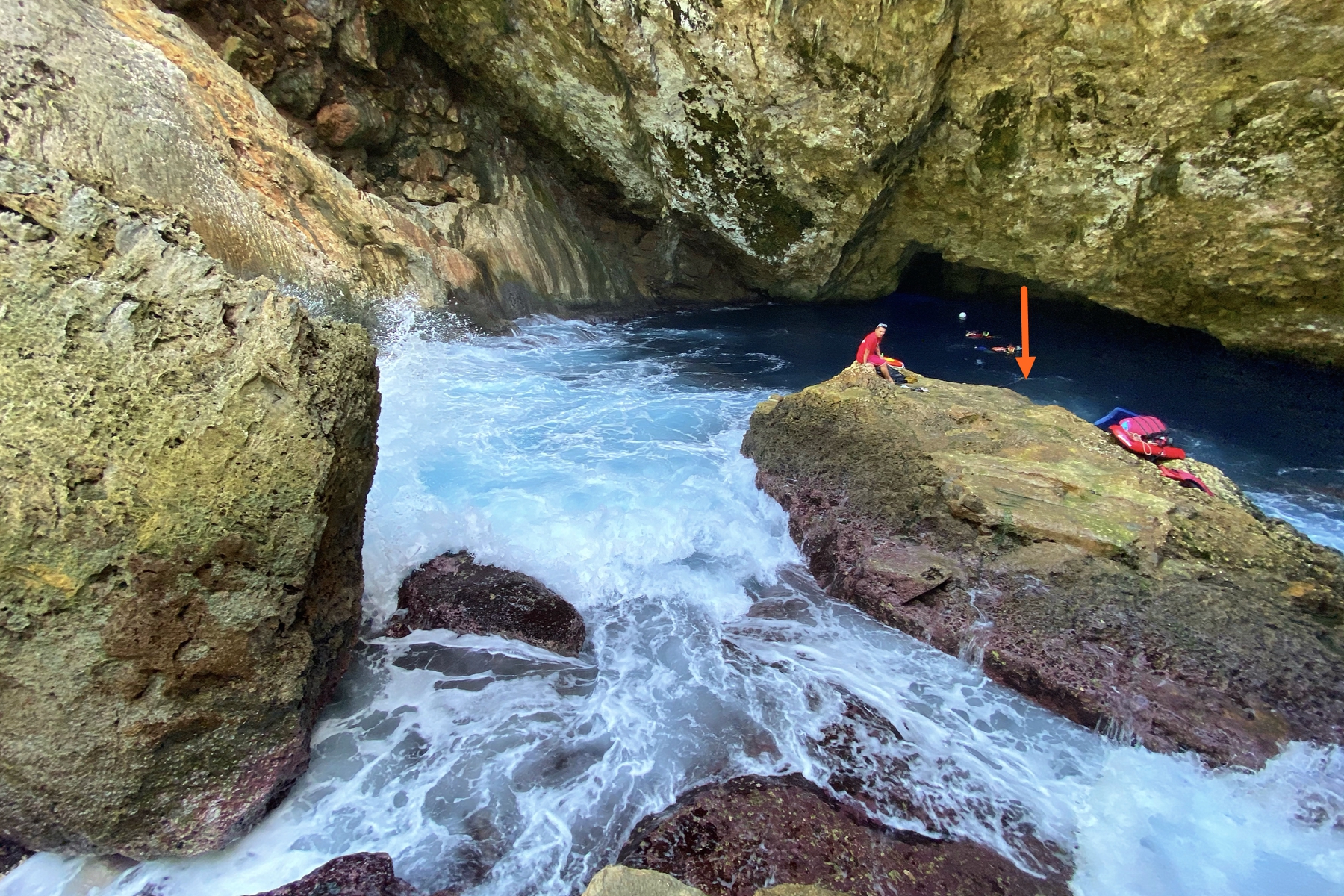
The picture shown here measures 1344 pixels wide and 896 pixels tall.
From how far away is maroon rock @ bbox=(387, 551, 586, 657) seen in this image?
170 inches

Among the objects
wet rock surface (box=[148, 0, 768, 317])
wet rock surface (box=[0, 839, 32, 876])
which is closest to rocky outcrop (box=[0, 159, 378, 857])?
wet rock surface (box=[0, 839, 32, 876])

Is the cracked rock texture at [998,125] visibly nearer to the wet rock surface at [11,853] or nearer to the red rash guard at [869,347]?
the red rash guard at [869,347]

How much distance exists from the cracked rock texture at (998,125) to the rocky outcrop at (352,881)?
10076 mm

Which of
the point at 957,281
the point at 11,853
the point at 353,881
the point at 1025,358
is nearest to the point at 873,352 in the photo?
the point at 1025,358

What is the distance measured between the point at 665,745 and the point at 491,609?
5.33 ft

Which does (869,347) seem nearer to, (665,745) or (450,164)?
(665,745)

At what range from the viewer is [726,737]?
11.7 ft

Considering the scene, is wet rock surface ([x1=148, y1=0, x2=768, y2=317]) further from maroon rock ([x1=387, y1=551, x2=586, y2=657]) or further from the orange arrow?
maroon rock ([x1=387, y1=551, x2=586, y2=657])

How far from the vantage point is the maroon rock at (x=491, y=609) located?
4.31 metres

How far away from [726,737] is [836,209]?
9987 mm

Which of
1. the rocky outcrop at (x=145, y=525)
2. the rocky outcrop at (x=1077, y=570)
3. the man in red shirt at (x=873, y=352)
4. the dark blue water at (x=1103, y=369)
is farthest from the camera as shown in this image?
the dark blue water at (x=1103, y=369)

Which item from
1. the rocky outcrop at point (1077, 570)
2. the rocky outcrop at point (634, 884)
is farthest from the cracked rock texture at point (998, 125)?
the rocky outcrop at point (634, 884)

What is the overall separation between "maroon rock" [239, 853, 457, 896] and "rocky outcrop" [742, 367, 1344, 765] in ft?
11.2

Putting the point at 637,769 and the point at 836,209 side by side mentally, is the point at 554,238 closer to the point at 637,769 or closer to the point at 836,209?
the point at 836,209
